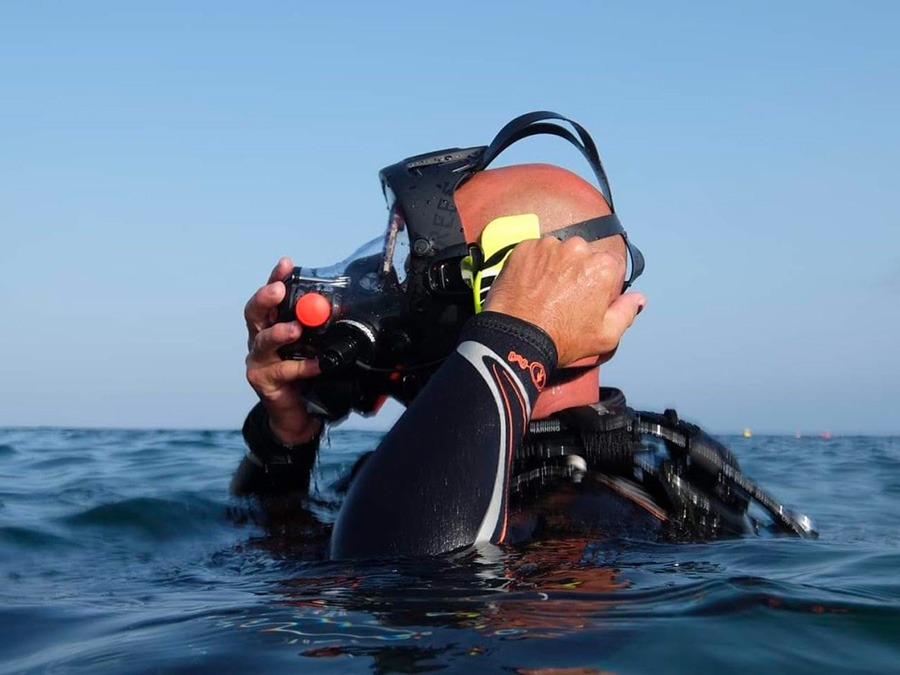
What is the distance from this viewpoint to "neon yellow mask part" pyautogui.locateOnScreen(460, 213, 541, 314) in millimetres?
3107

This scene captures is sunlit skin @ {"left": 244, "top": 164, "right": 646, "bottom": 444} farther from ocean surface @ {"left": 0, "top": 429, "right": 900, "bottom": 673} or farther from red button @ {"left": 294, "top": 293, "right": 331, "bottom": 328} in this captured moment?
ocean surface @ {"left": 0, "top": 429, "right": 900, "bottom": 673}

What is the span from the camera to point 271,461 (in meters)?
4.12

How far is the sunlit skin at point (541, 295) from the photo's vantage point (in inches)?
112

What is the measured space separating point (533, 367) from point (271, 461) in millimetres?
1772

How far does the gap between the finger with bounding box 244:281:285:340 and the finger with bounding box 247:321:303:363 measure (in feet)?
0.21

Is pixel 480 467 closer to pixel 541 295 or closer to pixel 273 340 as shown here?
pixel 541 295

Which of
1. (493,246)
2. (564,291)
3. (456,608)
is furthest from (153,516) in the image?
(456,608)

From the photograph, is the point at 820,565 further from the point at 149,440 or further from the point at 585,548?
the point at 149,440

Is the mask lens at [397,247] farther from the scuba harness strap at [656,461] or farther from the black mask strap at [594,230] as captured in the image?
the scuba harness strap at [656,461]

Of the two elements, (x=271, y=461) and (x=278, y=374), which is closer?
(x=278, y=374)

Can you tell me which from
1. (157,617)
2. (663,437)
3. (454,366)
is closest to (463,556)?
(454,366)

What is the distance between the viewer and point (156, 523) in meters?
5.05

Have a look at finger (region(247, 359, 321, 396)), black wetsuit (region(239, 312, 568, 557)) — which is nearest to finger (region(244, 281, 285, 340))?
finger (region(247, 359, 321, 396))

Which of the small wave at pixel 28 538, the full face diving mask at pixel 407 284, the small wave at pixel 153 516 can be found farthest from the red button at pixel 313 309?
the small wave at pixel 28 538
